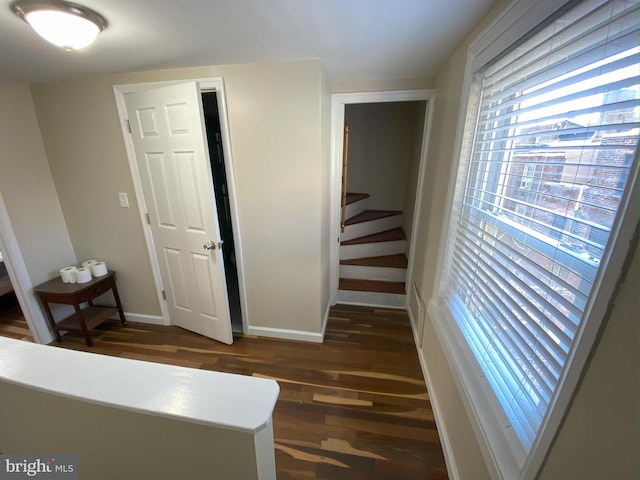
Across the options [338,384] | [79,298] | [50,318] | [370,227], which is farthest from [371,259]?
[50,318]

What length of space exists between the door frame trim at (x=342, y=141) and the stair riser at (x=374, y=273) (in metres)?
0.20

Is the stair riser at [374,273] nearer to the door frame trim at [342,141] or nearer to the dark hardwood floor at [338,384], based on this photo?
the door frame trim at [342,141]

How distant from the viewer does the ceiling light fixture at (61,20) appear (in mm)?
904

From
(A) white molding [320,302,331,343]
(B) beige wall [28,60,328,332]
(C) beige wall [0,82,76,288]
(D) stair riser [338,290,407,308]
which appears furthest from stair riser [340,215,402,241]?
(C) beige wall [0,82,76,288]

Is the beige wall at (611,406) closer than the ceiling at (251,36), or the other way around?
the beige wall at (611,406)

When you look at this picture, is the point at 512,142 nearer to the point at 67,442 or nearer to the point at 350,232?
the point at 67,442

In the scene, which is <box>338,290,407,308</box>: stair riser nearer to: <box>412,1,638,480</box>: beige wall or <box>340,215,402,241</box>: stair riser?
<box>340,215,402,241</box>: stair riser

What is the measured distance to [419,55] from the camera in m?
1.50

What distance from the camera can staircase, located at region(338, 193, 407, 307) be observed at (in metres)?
2.65

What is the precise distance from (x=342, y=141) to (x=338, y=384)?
1956 millimetres

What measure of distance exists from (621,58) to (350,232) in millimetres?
2474

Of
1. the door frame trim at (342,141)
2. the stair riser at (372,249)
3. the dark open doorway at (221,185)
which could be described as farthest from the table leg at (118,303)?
the stair riser at (372,249)

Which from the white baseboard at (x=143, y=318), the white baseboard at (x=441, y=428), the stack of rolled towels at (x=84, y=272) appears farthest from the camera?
the white baseboard at (x=143, y=318)

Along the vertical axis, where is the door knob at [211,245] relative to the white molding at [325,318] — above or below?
above
